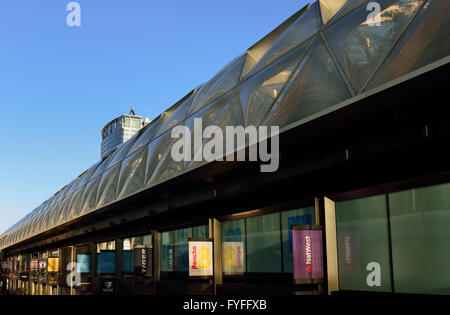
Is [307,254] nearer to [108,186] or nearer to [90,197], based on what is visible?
[108,186]

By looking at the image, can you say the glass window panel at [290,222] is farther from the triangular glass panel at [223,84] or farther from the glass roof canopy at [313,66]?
the triangular glass panel at [223,84]

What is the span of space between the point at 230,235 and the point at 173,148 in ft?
14.3

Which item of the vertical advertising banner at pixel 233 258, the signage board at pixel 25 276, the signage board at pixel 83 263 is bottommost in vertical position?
the signage board at pixel 25 276

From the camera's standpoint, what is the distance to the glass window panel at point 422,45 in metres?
9.42

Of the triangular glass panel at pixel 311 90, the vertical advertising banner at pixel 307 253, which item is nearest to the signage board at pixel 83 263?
the vertical advertising banner at pixel 307 253

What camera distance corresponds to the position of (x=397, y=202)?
12.5 m

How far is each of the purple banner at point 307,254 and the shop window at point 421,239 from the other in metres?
2.31

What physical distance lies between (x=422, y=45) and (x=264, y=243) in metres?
9.99

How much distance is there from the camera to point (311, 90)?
1267 centimetres

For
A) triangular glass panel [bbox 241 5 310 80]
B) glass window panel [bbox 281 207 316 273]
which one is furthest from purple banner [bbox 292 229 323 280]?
triangular glass panel [bbox 241 5 310 80]

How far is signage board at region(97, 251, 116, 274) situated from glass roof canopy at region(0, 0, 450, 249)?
1082 centimetres

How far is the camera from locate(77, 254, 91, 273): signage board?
3784cm

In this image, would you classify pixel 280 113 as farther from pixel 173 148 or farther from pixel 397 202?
pixel 173 148


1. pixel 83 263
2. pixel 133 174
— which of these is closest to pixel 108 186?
pixel 133 174
